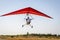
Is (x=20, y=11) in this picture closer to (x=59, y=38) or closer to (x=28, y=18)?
(x=28, y=18)

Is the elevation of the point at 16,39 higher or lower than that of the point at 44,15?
lower

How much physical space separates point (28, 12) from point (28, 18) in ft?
2.55

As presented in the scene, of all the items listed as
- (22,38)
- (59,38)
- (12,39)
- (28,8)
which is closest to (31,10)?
(28,8)

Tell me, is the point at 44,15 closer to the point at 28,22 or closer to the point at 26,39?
the point at 28,22

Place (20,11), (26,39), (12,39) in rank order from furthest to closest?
(26,39), (12,39), (20,11)

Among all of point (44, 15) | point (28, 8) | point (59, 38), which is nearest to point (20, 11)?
point (28, 8)

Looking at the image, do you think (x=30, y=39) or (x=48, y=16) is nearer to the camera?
(x=48, y=16)

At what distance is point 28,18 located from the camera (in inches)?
990

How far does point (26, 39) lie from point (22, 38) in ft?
3.27

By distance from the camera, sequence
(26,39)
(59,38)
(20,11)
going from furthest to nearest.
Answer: (59,38) → (26,39) → (20,11)

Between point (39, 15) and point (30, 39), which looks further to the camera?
point (30, 39)

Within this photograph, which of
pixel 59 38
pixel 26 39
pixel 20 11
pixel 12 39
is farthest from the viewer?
pixel 59 38

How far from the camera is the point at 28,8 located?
979 inches

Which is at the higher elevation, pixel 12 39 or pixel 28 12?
pixel 28 12
